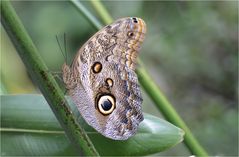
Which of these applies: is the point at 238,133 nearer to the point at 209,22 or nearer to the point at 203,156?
the point at 209,22

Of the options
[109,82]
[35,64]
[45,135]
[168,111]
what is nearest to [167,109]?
[168,111]

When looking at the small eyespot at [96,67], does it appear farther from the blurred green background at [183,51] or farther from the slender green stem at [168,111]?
the blurred green background at [183,51]

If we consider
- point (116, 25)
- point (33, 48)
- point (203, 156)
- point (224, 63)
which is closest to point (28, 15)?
point (224, 63)

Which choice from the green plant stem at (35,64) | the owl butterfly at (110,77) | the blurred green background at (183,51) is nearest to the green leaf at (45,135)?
the owl butterfly at (110,77)

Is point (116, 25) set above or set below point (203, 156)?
above

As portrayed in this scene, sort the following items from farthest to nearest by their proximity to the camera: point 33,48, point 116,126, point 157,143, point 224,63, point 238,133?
point 224,63 < point 238,133 < point 116,126 < point 157,143 < point 33,48
